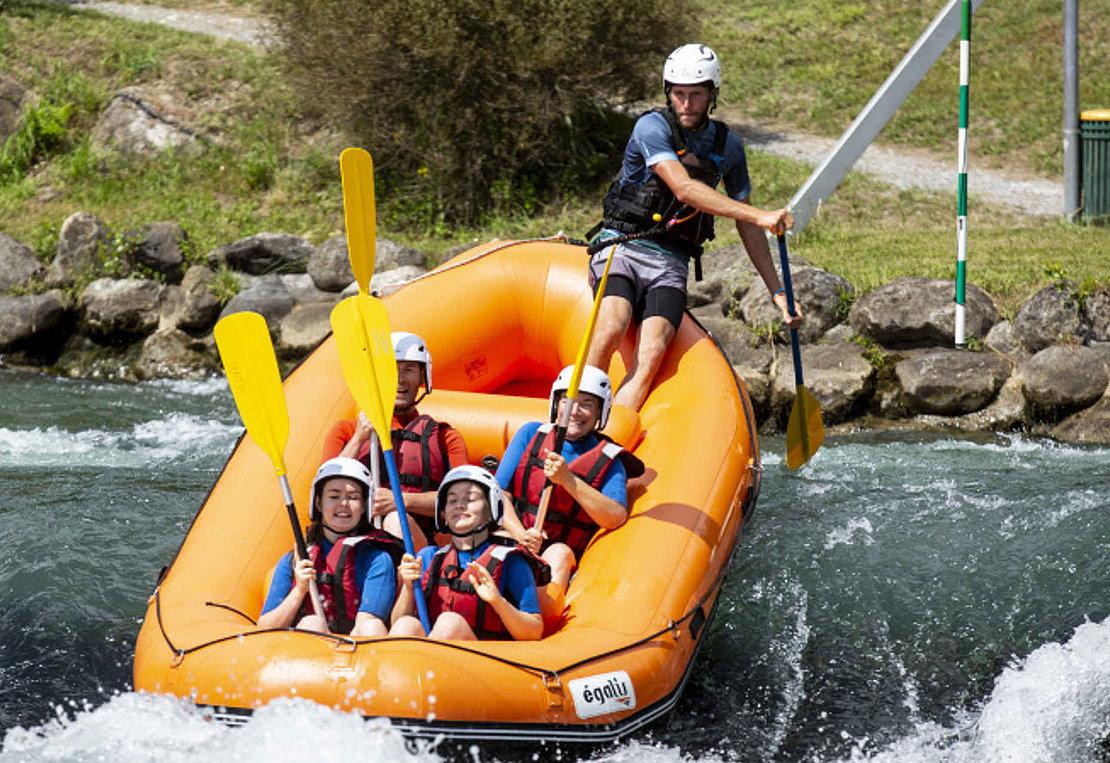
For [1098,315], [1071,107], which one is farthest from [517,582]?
[1071,107]

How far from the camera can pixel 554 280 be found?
17.4 ft

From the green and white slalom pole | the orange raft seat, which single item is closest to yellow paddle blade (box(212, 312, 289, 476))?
the orange raft seat

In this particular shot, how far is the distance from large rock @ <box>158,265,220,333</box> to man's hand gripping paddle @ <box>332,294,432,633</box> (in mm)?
4627

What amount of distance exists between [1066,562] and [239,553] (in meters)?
3.07

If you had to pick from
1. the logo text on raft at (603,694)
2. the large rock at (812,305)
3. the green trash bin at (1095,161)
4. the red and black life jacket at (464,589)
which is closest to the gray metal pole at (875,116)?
the green trash bin at (1095,161)

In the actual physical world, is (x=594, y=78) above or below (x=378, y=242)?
above

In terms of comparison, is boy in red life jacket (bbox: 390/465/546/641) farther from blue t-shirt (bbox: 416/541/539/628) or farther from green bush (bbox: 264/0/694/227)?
green bush (bbox: 264/0/694/227)

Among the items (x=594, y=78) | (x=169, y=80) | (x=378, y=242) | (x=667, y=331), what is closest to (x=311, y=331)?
(x=378, y=242)

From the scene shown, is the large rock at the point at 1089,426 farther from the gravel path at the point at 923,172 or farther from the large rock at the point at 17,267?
the large rock at the point at 17,267

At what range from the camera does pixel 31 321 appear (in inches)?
323

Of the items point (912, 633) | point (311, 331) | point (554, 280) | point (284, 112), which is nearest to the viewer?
point (912, 633)

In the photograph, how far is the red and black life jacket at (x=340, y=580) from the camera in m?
3.63

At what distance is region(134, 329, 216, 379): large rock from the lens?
8.05 metres

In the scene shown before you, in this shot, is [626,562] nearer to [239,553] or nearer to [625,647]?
[625,647]
